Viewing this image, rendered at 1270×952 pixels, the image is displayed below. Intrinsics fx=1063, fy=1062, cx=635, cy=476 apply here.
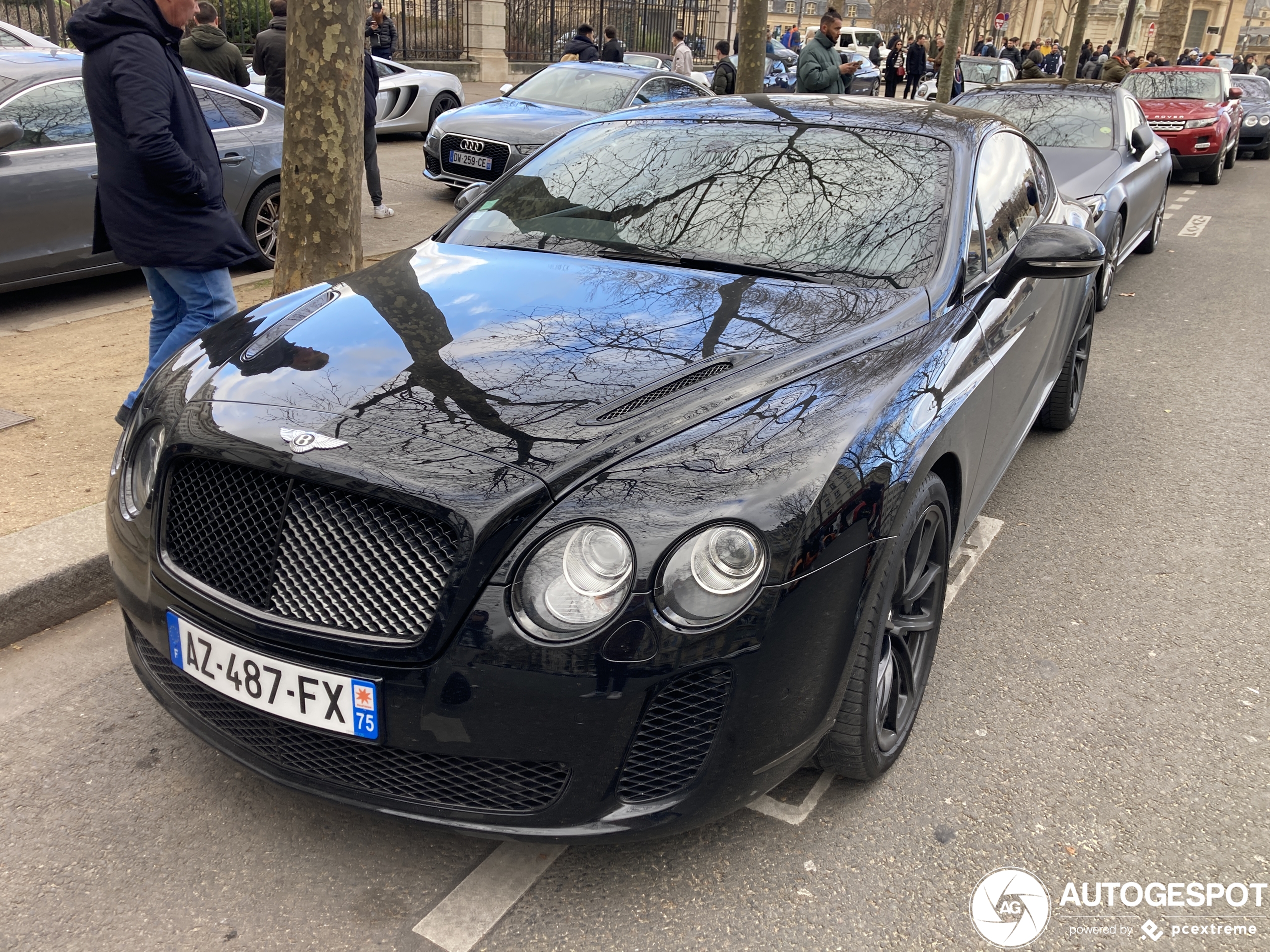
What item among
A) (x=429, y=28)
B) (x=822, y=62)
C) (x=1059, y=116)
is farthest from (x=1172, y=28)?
(x=1059, y=116)

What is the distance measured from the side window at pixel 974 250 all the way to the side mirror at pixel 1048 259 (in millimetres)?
91

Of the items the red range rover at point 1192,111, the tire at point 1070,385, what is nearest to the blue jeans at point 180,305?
the tire at point 1070,385

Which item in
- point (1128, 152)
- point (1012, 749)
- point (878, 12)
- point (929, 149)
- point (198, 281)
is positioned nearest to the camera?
point (1012, 749)

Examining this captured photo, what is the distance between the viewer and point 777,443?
7.22 feet

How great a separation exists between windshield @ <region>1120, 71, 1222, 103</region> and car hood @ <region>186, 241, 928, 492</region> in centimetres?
1506

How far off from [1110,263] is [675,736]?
6.39 meters

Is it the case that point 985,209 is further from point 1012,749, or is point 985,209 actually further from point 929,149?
point 1012,749

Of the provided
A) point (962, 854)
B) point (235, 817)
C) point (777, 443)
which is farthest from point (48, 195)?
point (962, 854)

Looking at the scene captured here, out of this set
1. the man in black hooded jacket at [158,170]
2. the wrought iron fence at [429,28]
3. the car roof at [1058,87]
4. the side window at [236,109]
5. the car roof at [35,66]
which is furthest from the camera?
the wrought iron fence at [429,28]

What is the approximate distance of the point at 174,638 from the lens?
2318mm

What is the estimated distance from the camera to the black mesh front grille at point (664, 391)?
2.27m

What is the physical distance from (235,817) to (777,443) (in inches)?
60.8

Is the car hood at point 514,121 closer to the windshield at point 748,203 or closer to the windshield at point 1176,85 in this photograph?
the windshield at point 748,203

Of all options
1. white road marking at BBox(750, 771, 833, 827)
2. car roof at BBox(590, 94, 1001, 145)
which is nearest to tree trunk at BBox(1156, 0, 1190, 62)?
car roof at BBox(590, 94, 1001, 145)
